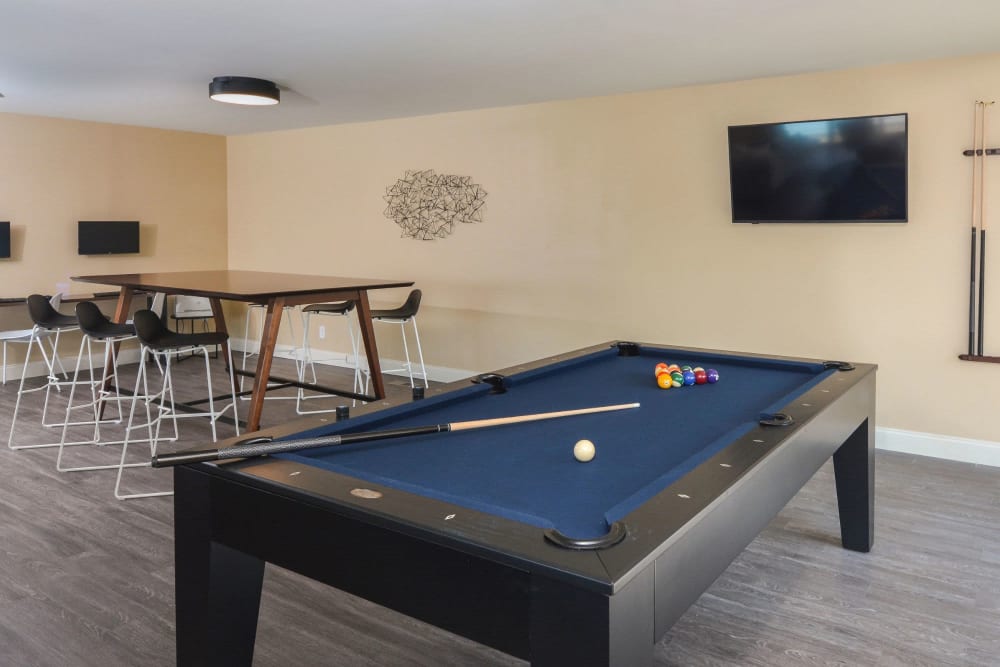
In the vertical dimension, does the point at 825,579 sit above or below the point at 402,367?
below

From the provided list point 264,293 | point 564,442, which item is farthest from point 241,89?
point 564,442

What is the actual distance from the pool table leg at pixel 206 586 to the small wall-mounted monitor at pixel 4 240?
18.6 feet

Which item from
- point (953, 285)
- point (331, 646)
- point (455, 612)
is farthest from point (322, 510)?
point (953, 285)

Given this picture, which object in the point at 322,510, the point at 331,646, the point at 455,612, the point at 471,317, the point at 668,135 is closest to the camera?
the point at 455,612

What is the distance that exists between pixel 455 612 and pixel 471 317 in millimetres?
4904

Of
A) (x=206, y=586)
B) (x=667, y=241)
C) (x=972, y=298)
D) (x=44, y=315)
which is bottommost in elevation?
(x=206, y=586)

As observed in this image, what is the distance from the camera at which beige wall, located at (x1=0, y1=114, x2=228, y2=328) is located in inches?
249

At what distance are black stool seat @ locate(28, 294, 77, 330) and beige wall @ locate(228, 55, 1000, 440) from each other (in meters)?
2.60

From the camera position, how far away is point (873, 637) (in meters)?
2.34

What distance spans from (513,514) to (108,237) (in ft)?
21.7

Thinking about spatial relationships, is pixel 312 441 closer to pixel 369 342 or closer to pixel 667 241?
pixel 369 342

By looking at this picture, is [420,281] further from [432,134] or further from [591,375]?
[591,375]

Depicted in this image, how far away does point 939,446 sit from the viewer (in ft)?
14.1

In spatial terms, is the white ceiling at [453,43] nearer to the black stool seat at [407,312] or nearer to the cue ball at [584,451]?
the black stool seat at [407,312]
